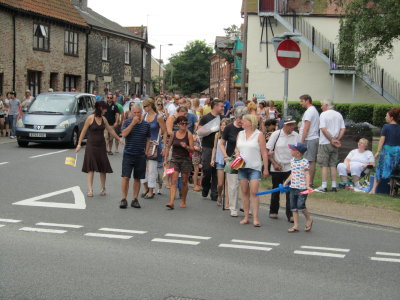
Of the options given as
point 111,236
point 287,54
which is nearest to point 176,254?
point 111,236

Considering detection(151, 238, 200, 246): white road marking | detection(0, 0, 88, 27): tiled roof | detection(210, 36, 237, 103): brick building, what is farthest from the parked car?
detection(210, 36, 237, 103): brick building

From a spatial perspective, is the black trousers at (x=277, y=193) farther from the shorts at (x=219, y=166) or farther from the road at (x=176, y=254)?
the shorts at (x=219, y=166)

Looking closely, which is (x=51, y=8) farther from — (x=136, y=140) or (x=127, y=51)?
(x=136, y=140)

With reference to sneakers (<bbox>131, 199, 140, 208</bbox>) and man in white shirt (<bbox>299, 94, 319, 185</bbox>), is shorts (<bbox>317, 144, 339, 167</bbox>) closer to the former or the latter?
man in white shirt (<bbox>299, 94, 319, 185</bbox>)

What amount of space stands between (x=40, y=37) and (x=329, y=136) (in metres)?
27.0

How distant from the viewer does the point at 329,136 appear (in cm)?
1281

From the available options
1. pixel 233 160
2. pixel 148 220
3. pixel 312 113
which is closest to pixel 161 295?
pixel 148 220

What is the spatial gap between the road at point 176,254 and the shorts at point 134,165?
0.61m

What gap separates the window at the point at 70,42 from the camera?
3950cm

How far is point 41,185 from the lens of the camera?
12.9 metres

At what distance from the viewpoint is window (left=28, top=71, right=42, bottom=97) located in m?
35.8

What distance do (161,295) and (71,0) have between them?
4144 cm

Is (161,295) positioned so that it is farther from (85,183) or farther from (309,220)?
(85,183)

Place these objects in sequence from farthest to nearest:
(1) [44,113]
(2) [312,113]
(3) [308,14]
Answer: (3) [308,14] < (1) [44,113] < (2) [312,113]
